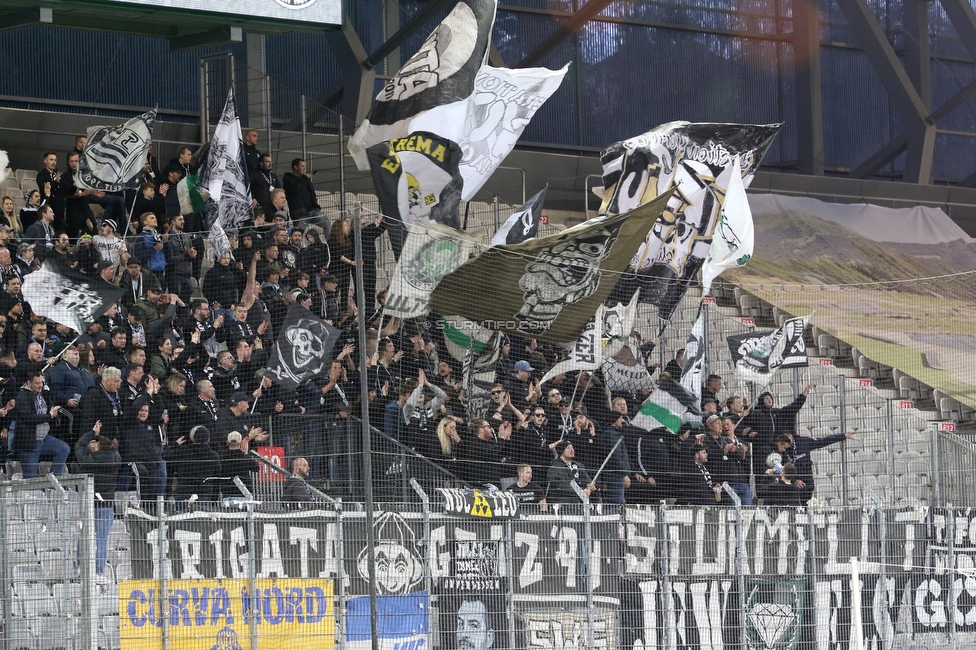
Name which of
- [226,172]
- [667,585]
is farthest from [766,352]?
[226,172]

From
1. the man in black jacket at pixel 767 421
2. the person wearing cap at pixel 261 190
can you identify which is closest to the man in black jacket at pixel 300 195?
the person wearing cap at pixel 261 190

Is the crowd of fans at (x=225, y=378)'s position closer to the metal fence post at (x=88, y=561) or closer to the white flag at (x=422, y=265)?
the white flag at (x=422, y=265)

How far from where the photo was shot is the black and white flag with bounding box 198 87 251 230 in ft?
52.4

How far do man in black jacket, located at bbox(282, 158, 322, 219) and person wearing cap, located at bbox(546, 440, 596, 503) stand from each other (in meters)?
6.04

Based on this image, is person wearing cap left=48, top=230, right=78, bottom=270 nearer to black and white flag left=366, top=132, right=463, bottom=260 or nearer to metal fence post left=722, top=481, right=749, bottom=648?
black and white flag left=366, top=132, right=463, bottom=260

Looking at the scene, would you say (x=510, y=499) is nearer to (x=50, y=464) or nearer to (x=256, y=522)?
(x=256, y=522)

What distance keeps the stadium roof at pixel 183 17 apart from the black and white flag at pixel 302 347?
7386 mm

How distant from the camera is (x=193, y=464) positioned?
11594 millimetres

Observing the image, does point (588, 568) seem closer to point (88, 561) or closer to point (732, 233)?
point (88, 561)

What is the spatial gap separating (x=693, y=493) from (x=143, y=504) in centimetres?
595

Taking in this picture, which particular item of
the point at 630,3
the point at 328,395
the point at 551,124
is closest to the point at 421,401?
the point at 328,395

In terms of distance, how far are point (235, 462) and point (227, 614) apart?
212cm

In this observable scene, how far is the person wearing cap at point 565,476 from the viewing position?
12.7 meters

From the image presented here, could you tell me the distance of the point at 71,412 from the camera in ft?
38.1
